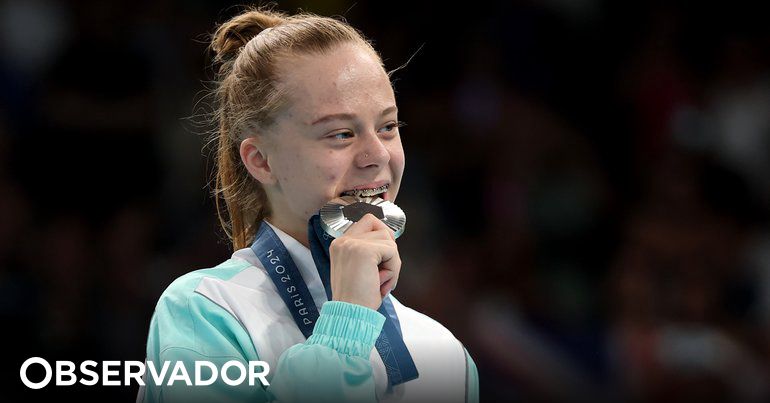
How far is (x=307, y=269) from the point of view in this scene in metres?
1.99

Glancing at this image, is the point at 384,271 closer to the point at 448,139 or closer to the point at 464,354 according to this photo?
the point at 464,354

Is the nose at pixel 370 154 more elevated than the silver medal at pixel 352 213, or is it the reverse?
the nose at pixel 370 154

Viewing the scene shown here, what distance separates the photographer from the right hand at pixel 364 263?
5.89 ft

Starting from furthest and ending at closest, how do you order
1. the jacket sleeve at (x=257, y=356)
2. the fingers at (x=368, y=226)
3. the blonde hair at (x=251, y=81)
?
1. the blonde hair at (x=251, y=81)
2. the fingers at (x=368, y=226)
3. the jacket sleeve at (x=257, y=356)

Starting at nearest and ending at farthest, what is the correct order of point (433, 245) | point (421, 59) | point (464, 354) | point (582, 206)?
point (464, 354) → point (433, 245) → point (582, 206) → point (421, 59)

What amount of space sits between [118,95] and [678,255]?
2.08 meters

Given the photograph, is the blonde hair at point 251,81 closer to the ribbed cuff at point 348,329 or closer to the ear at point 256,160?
the ear at point 256,160

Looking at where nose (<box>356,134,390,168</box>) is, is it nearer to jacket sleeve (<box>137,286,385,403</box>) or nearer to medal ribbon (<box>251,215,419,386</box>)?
medal ribbon (<box>251,215,419,386</box>)

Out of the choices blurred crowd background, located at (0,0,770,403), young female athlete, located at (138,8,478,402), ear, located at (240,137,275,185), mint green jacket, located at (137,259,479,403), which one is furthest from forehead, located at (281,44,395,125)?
blurred crowd background, located at (0,0,770,403)

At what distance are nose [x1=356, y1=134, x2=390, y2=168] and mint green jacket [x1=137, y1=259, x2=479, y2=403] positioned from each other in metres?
0.27

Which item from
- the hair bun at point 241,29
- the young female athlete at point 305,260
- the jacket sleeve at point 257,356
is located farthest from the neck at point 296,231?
the hair bun at point 241,29

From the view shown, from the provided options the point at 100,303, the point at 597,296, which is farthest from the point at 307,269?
the point at 597,296

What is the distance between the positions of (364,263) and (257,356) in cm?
25

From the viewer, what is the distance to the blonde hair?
1990 mm
